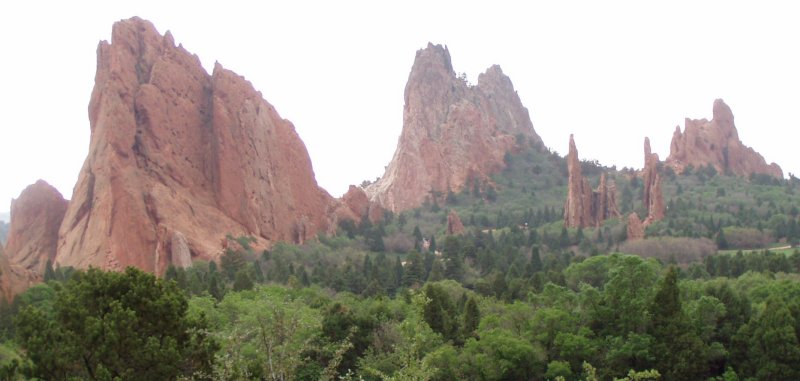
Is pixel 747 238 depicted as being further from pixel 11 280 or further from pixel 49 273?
pixel 11 280

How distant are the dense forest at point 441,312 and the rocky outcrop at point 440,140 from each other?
2719 centimetres

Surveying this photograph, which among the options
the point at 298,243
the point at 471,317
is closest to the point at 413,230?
the point at 298,243

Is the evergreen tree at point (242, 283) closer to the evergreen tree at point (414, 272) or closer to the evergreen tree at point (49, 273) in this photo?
the evergreen tree at point (49, 273)

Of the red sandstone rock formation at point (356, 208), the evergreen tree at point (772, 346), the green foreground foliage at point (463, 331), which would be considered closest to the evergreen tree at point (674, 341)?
the green foreground foliage at point (463, 331)

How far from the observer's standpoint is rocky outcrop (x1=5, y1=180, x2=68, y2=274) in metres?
75.2

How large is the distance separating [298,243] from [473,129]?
177ft

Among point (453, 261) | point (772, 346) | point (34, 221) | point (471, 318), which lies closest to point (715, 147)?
point (453, 261)

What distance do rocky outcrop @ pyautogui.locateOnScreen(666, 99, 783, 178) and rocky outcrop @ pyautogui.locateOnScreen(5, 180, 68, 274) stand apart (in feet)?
244

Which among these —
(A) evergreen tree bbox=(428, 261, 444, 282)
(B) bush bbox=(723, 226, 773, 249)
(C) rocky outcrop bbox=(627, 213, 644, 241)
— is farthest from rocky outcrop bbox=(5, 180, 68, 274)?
(B) bush bbox=(723, 226, 773, 249)

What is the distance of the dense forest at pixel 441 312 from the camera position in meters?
26.3

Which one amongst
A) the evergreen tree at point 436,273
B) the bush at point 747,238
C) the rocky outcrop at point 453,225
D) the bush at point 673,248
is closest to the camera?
the evergreen tree at point 436,273

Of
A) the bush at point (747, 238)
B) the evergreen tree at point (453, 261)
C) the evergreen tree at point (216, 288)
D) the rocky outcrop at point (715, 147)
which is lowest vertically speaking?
the evergreen tree at point (216, 288)

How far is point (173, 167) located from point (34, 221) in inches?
430

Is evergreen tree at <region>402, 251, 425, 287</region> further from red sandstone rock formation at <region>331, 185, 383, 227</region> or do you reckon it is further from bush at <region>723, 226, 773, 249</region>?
bush at <region>723, 226, 773, 249</region>
